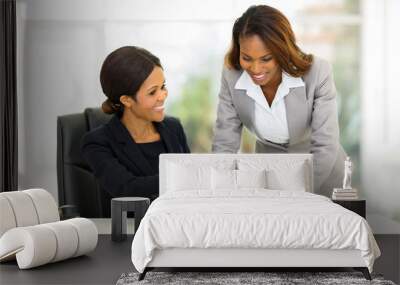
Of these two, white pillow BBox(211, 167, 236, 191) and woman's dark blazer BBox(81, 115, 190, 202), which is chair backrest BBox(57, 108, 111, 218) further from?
white pillow BBox(211, 167, 236, 191)

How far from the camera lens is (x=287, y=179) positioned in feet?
22.1

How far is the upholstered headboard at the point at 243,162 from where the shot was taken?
22.6 ft

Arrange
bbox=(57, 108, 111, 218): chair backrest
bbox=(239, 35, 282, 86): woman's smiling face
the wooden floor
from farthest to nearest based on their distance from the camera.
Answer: bbox=(57, 108, 111, 218): chair backrest → bbox=(239, 35, 282, 86): woman's smiling face → the wooden floor

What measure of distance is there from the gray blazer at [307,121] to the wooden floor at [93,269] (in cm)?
109

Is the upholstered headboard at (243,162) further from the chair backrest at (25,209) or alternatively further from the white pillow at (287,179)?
the chair backrest at (25,209)

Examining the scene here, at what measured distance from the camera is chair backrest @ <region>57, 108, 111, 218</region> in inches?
297

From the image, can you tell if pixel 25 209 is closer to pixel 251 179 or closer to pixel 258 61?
pixel 251 179

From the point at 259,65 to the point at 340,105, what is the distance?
0.91 m

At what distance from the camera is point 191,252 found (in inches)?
206

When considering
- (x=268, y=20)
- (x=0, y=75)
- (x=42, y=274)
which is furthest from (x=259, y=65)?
(x=42, y=274)

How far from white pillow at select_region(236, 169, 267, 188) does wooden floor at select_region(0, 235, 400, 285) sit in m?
1.08

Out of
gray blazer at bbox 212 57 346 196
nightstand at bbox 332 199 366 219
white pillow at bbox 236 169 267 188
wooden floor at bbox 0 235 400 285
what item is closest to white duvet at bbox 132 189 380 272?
wooden floor at bbox 0 235 400 285

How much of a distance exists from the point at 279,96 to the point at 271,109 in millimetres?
142

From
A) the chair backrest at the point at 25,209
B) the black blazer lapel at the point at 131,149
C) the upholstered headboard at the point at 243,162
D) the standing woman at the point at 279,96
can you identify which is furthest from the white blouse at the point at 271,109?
the chair backrest at the point at 25,209
